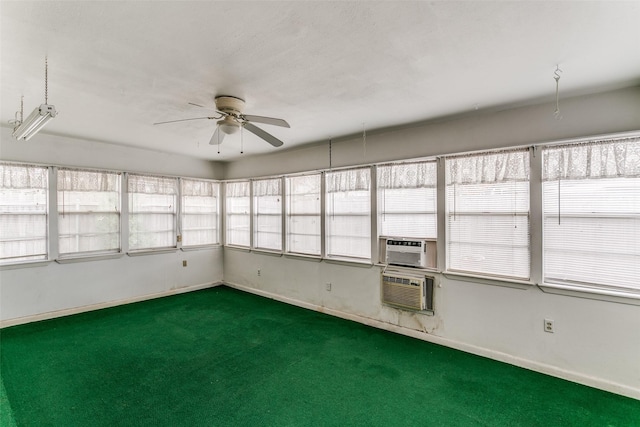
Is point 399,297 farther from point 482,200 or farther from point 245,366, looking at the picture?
point 245,366

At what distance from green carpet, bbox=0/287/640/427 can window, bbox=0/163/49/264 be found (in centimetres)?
100

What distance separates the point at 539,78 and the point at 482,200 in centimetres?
130

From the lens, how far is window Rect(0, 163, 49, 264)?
3.96m

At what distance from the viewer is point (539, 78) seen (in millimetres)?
2424

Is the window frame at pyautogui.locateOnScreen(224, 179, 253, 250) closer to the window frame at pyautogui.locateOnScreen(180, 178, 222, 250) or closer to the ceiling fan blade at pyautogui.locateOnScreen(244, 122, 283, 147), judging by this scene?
the window frame at pyautogui.locateOnScreen(180, 178, 222, 250)

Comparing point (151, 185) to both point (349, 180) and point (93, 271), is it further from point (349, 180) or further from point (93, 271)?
point (349, 180)

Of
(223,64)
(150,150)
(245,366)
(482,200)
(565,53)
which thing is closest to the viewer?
(565,53)

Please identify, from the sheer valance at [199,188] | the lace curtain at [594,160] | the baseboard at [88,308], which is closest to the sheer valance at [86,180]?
the sheer valance at [199,188]

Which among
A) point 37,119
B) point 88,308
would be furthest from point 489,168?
point 88,308

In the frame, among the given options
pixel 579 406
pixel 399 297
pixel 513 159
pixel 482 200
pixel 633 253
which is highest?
pixel 513 159

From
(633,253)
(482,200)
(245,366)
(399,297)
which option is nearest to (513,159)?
(482,200)

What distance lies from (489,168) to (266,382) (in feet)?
10.1

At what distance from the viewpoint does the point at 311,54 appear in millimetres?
2068

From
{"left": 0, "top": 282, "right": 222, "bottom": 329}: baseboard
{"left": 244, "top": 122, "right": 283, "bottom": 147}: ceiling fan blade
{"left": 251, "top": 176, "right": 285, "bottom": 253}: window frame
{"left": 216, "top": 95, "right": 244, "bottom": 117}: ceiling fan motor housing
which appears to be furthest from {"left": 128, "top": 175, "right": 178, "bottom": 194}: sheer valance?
{"left": 244, "top": 122, "right": 283, "bottom": 147}: ceiling fan blade
